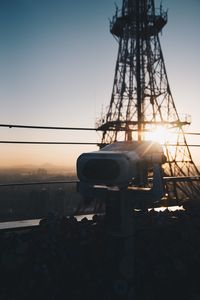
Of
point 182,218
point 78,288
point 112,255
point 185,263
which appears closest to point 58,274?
point 78,288

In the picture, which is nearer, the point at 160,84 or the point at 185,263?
Answer: the point at 185,263

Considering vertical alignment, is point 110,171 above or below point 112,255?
above

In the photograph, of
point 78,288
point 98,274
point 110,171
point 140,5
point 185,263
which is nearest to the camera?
point 110,171

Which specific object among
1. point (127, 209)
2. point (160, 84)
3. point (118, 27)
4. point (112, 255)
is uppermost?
point (118, 27)

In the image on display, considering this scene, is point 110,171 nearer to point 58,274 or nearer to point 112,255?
point 112,255

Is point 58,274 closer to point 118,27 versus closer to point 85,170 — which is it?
point 85,170

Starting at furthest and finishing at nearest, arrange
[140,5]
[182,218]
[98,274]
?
[140,5]
[182,218]
[98,274]
